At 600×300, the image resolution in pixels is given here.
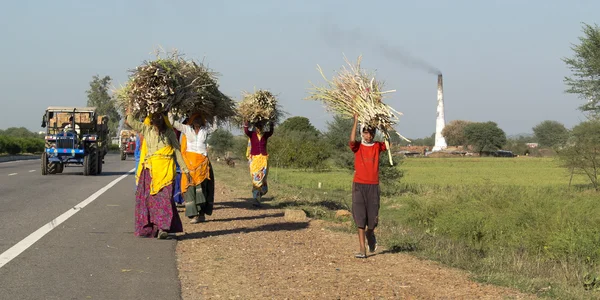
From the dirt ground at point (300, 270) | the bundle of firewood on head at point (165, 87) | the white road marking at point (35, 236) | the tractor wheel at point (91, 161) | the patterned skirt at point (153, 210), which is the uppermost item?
the bundle of firewood on head at point (165, 87)

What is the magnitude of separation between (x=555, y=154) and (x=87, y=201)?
24.0 meters

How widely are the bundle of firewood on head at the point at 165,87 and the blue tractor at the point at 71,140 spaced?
17.4 m

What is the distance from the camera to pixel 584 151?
33188 millimetres

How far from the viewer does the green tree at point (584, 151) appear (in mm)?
32625

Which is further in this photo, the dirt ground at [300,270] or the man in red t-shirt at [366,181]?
the man in red t-shirt at [366,181]

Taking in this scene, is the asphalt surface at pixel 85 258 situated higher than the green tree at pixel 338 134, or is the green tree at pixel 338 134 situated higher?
the green tree at pixel 338 134

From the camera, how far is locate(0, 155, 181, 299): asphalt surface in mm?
7676

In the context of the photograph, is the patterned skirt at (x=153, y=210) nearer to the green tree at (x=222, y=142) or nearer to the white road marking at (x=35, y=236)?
the white road marking at (x=35, y=236)

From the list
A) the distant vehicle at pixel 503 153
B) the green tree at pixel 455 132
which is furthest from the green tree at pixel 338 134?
the green tree at pixel 455 132

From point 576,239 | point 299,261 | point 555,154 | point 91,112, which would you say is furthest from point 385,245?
point 555,154

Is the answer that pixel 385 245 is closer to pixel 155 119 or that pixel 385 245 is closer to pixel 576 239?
pixel 155 119

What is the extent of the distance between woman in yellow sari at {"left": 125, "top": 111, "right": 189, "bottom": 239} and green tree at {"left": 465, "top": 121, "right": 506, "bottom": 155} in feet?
392

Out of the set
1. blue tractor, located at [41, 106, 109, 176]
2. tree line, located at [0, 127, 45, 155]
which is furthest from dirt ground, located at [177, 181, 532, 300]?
tree line, located at [0, 127, 45, 155]

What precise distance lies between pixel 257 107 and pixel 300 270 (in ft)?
23.0
